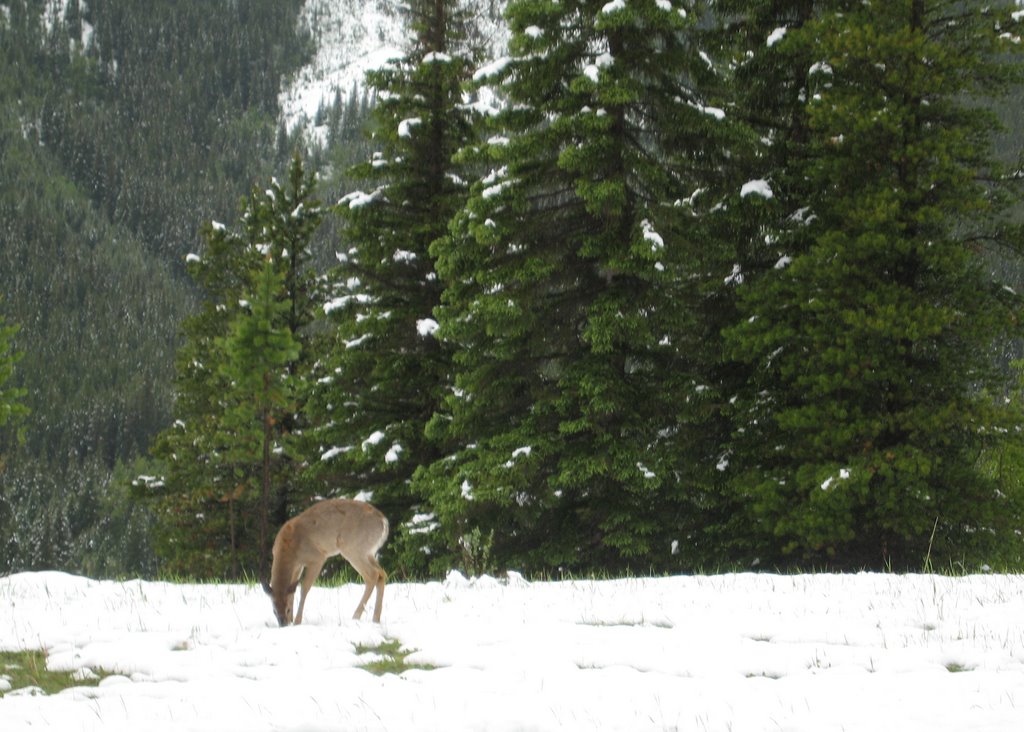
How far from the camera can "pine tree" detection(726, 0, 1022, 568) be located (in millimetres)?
12680

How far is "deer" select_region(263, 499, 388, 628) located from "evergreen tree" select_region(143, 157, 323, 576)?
15141 millimetres

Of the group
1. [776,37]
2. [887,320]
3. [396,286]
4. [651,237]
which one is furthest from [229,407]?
[887,320]

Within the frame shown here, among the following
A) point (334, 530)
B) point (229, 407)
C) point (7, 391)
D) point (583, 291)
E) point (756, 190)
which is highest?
point (756, 190)

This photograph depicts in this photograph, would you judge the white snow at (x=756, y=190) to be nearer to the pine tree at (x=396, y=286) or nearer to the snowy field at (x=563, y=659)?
the pine tree at (x=396, y=286)

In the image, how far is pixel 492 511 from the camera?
14984 millimetres

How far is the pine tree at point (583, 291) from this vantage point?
13.6 m

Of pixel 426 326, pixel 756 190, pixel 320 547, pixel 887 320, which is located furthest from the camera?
pixel 426 326

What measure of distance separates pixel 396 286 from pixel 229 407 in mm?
7490

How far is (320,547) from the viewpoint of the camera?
7.13 metres

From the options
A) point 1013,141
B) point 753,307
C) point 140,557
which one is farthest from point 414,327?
point 1013,141

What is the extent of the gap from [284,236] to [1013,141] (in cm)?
15545

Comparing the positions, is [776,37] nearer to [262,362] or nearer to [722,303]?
[722,303]

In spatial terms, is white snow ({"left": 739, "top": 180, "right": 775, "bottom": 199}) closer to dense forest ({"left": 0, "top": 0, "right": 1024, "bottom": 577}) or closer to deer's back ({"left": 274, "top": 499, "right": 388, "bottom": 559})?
dense forest ({"left": 0, "top": 0, "right": 1024, "bottom": 577})

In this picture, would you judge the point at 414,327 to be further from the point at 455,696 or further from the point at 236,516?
the point at 455,696
